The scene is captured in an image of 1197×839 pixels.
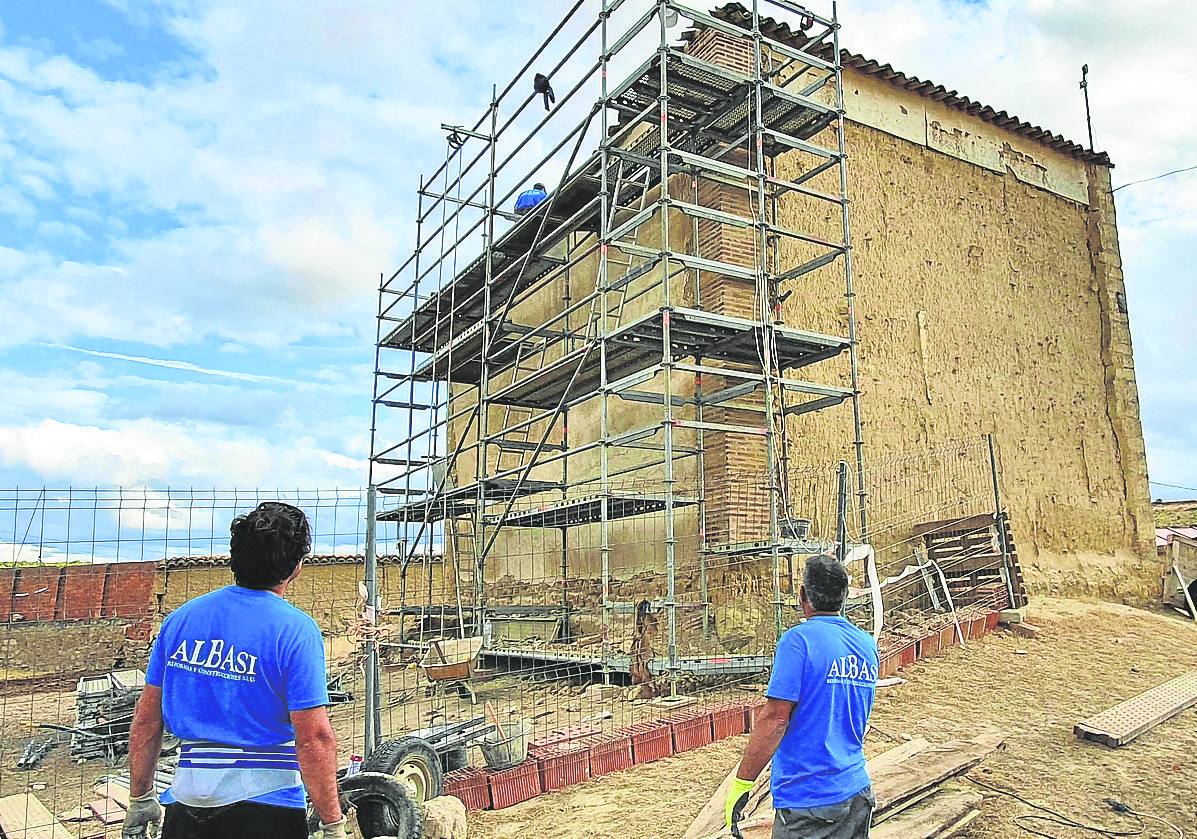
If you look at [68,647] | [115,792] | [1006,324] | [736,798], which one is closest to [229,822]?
[736,798]

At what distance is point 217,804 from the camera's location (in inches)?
103

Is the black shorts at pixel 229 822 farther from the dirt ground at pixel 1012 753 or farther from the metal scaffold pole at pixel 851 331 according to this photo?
the metal scaffold pole at pixel 851 331

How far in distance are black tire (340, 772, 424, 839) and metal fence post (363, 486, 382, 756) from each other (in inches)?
27.1

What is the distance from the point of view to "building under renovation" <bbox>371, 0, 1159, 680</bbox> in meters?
9.52

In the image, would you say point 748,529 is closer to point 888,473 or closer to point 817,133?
point 888,473

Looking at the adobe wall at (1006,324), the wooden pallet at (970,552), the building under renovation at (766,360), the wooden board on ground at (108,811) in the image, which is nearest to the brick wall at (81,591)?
the building under renovation at (766,360)

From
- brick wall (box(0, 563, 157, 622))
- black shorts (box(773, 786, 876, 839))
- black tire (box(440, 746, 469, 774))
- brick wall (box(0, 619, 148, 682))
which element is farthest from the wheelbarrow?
brick wall (box(0, 563, 157, 622))

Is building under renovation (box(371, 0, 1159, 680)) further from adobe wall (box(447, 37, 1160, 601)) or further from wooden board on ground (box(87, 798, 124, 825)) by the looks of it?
wooden board on ground (box(87, 798, 124, 825))

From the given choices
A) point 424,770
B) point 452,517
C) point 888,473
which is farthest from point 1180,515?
point 424,770

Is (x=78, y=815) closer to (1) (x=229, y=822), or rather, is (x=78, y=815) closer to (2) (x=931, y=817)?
(1) (x=229, y=822)

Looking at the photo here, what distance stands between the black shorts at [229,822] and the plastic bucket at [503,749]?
323 centimetres

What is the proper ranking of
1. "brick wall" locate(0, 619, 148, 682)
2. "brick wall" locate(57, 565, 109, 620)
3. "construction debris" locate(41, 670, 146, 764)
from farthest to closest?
"brick wall" locate(57, 565, 109, 620) → "brick wall" locate(0, 619, 148, 682) → "construction debris" locate(41, 670, 146, 764)

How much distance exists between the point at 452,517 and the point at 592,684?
545 centimetres

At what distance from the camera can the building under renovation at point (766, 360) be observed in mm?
9523
